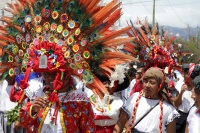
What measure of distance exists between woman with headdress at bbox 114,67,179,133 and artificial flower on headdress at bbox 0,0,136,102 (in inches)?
39.4

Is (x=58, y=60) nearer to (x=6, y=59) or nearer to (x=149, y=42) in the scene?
(x=6, y=59)

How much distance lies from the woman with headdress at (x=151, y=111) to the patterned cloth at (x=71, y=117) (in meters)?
1.17

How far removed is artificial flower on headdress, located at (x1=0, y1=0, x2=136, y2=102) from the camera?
3.69 m

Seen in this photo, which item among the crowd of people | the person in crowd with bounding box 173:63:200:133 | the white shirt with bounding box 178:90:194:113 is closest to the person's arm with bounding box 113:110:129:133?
the crowd of people

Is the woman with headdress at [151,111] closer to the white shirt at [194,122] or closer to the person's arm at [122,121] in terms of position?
the person's arm at [122,121]

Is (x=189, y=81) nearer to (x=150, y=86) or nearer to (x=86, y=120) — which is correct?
(x=150, y=86)

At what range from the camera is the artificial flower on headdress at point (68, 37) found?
3693mm

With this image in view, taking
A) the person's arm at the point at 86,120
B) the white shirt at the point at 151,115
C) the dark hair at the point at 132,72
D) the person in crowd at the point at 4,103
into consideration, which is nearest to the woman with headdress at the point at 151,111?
the white shirt at the point at 151,115

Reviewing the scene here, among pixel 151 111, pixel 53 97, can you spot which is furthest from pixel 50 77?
pixel 151 111

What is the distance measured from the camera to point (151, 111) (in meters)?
4.82

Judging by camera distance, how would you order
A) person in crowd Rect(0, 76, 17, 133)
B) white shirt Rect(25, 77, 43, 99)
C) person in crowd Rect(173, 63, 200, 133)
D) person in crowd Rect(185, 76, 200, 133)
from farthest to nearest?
person in crowd Rect(173, 63, 200, 133) → person in crowd Rect(0, 76, 17, 133) → person in crowd Rect(185, 76, 200, 133) → white shirt Rect(25, 77, 43, 99)

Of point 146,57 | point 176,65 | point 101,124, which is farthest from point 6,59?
point 176,65

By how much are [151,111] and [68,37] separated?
65.7 inches

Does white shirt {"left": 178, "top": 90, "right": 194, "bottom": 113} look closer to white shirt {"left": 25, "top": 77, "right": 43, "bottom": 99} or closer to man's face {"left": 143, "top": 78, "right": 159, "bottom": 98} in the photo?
man's face {"left": 143, "top": 78, "right": 159, "bottom": 98}
